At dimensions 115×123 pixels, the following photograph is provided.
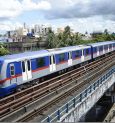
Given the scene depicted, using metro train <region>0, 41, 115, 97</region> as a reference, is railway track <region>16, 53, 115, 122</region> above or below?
below

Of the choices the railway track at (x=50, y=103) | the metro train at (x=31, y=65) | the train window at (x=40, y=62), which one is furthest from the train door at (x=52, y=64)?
the railway track at (x=50, y=103)

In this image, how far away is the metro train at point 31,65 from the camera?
22.5m

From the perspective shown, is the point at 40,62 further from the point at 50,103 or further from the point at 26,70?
the point at 50,103

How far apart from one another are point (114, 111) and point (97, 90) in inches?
566

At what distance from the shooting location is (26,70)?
2533 centimetres

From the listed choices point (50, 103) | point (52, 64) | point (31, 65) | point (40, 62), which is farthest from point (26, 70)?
point (52, 64)

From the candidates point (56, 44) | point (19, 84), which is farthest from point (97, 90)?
point (56, 44)

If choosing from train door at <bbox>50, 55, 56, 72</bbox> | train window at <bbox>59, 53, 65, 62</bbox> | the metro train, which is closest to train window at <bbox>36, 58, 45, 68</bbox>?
the metro train

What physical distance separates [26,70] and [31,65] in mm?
1150

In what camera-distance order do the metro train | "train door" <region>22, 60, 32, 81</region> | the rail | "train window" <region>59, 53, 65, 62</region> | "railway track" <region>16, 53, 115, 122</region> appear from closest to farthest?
the rail → "railway track" <region>16, 53, 115, 122</region> → the metro train → "train door" <region>22, 60, 32, 81</region> → "train window" <region>59, 53, 65, 62</region>

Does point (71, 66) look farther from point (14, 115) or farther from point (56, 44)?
point (56, 44)

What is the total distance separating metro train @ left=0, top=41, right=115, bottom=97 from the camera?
885 inches

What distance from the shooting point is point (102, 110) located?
40.6 metres

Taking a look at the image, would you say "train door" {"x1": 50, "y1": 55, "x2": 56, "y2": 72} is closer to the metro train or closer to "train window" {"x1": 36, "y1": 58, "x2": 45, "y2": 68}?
the metro train
